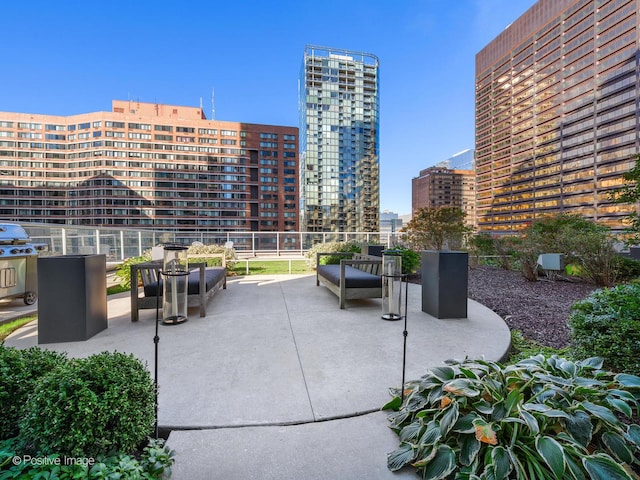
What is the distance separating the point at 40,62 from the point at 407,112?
7465cm

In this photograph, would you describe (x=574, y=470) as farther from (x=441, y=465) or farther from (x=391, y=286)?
(x=391, y=286)

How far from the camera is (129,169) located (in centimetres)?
6825

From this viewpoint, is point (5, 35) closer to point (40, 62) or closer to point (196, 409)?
point (40, 62)

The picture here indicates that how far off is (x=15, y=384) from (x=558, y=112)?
3642 inches

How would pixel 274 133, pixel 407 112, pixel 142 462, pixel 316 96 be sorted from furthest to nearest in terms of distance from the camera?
pixel 274 133 → pixel 316 96 → pixel 407 112 → pixel 142 462

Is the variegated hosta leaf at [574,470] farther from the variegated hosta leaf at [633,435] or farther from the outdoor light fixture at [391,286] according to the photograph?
the outdoor light fixture at [391,286]

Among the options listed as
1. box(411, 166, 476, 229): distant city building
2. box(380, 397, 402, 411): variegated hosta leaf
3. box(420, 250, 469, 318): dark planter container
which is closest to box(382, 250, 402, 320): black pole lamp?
box(420, 250, 469, 318): dark planter container

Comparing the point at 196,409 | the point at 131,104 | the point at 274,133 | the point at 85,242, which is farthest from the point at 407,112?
the point at 131,104

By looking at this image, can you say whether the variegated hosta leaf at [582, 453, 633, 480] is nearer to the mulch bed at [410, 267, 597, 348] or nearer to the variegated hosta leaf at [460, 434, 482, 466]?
the variegated hosta leaf at [460, 434, 482, 466]

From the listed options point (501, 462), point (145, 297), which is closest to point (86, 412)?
point (501, 462)

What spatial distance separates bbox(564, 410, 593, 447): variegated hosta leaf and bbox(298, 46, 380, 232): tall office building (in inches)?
2675

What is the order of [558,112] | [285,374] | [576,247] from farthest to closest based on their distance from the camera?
[558,112] → [576,247] → [285,374]

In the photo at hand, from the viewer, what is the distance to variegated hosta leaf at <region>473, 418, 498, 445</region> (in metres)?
1.28

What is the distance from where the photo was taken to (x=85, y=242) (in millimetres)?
7172
